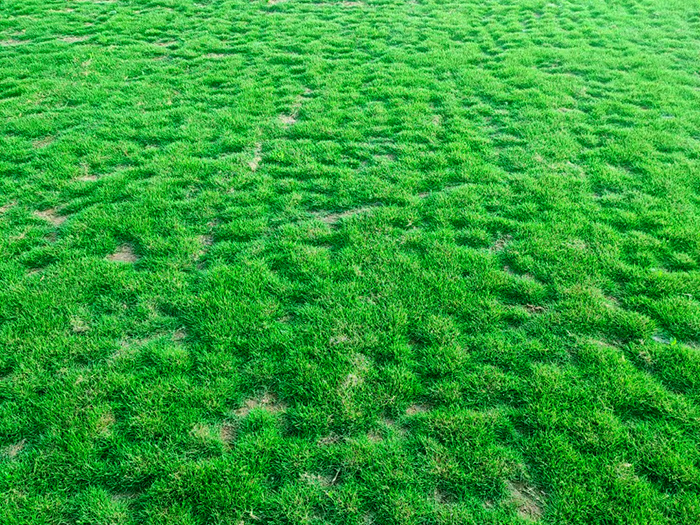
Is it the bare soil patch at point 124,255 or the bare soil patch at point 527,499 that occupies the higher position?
the bare soil patch at point 124,255

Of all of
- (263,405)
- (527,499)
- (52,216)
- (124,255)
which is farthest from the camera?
(52,216)

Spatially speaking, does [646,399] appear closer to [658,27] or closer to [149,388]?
[149,388]

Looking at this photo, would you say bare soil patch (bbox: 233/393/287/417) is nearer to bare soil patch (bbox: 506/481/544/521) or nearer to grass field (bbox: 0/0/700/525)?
grass field (bbox: 0/0/700/525)

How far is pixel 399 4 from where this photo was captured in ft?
48.4

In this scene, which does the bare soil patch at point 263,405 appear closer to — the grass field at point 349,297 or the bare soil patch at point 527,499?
the grass field at point 349,297

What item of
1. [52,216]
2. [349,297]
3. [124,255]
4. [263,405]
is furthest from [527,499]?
[52,216]

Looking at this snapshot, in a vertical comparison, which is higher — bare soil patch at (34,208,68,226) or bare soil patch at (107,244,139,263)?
bare soil patch at (34,208,68,226)

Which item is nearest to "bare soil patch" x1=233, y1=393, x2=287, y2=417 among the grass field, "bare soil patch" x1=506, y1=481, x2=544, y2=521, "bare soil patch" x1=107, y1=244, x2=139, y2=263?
A: the grass field

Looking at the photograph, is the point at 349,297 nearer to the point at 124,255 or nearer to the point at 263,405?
the point at 263,405

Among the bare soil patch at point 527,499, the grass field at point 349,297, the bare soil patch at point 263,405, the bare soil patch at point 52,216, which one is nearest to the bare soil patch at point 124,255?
the grass field at point 349,297

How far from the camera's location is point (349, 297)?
192 inches

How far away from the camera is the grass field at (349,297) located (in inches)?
134

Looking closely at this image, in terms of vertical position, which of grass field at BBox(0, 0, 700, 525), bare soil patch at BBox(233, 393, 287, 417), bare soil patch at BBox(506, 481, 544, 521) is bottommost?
bare soil patch at BBox(506, 481, 544, 521)

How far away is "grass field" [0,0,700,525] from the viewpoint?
134 inches
